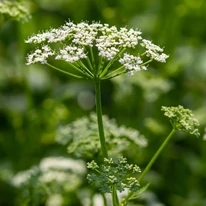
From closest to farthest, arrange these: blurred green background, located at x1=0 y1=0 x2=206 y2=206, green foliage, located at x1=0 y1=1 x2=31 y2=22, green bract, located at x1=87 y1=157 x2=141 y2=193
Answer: green bract, located at x1=87 y1=157 x2=141 y2=193 < green foliage, located at x1=0 y1=1 x2=31 y2=22 < blurred green background, located at x1=0 y1=0 x2=206 y2=206

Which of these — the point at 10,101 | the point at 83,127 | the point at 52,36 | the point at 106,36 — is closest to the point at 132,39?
the point at 106,36

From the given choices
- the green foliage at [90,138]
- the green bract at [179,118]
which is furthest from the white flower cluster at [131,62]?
the green foliage at [90,138]

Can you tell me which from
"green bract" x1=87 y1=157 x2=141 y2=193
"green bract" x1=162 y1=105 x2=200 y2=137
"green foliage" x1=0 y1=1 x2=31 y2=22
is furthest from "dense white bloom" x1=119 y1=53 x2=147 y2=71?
"green foliage" x1=0 y1=1 x2=31 y2=22

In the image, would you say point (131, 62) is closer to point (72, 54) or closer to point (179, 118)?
point (72, 54)

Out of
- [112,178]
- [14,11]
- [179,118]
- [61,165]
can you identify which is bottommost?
[112,178]

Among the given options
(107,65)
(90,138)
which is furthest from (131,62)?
(90,138)

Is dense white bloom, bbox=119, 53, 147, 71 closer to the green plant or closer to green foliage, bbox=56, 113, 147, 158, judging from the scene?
the green plant
